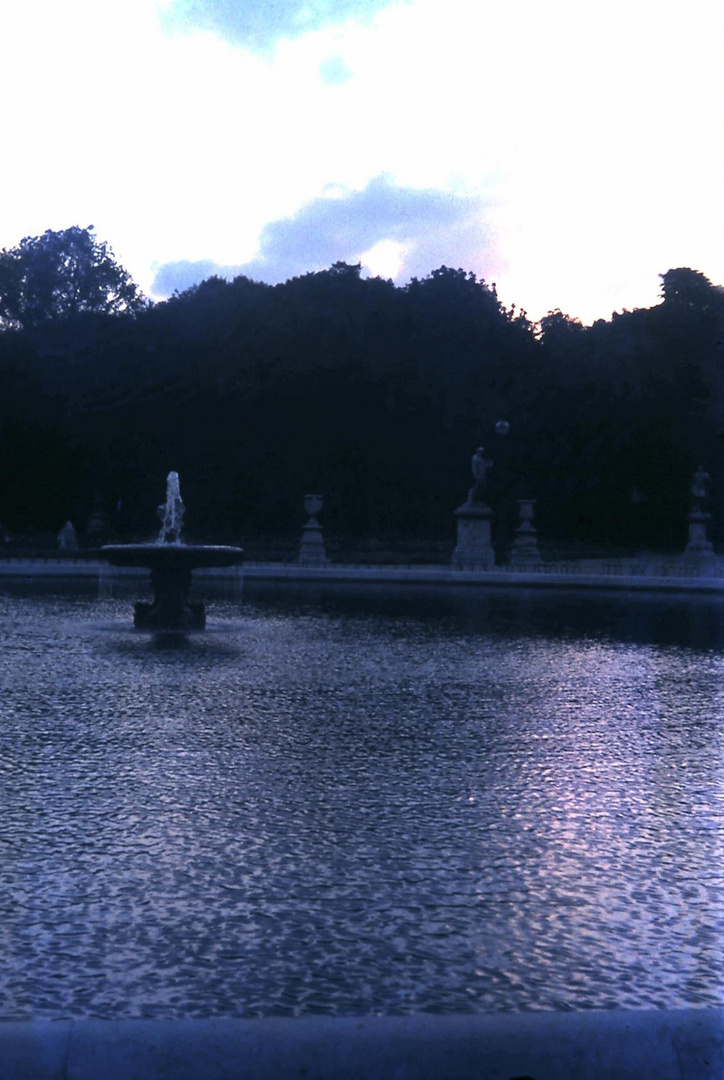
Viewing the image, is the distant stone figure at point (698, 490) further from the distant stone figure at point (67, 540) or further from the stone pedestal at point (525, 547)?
the distant stone figure at point (67, 540)

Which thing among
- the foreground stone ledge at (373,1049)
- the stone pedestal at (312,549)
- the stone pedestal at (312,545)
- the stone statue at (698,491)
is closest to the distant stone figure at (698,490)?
the stone statue at (698,491)

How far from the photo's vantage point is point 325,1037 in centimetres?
313

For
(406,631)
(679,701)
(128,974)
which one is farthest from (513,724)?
(406,631)

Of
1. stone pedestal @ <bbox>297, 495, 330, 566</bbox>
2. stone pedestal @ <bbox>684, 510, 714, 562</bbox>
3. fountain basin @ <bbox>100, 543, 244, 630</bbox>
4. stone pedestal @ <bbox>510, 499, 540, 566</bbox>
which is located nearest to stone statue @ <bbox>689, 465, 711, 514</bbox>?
stone pedestal @ <bbox>684, 510, 714, 562</bbox>

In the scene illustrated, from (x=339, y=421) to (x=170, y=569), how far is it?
36.2 meters

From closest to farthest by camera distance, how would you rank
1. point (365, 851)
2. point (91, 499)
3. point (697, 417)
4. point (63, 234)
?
point (365, 851), point (91, 499), point (697, 417), point (63, 234)

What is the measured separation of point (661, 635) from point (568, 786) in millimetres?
9933

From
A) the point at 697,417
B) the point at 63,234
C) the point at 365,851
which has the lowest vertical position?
the point at 365,851

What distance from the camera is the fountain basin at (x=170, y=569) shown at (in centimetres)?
1561

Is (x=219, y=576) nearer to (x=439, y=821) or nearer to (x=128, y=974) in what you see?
(x=439, y=821)

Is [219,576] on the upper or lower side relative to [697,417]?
lower

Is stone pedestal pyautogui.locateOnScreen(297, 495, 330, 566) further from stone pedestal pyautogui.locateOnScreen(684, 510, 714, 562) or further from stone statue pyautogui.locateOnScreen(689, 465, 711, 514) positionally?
stone statue pyautogui.locateOnScreen(689, 465, 711, 514)

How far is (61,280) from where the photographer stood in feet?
243

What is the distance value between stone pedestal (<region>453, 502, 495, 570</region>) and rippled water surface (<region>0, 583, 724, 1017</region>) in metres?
22.8
